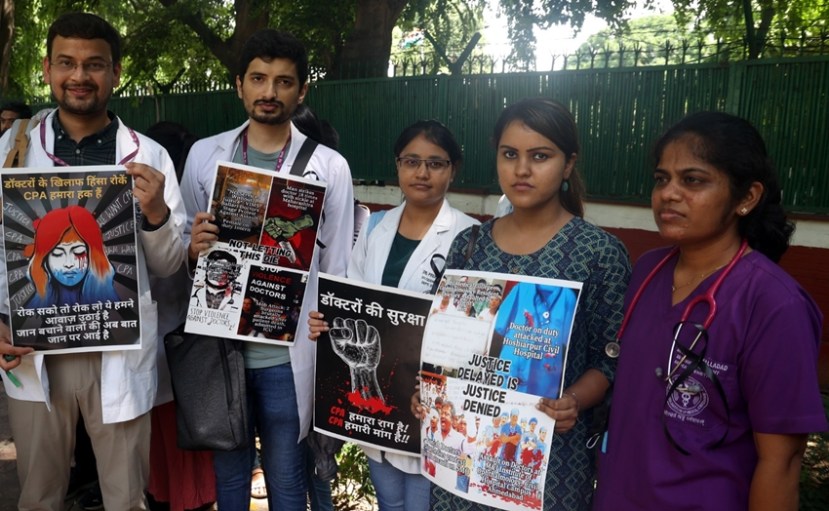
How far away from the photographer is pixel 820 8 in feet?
37.8

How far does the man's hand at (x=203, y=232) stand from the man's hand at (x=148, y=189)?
0.15 meters

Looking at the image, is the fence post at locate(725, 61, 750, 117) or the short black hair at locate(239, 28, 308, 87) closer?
the short black hair at locate(239, 28, 308, 87)

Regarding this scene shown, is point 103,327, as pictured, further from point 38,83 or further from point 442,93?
point 38,83

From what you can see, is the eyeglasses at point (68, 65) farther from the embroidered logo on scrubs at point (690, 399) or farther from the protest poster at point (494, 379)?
the embroidered logo on scrubs at point (690, 399)

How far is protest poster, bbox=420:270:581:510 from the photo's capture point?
181cm

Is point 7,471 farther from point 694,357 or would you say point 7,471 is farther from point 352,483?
point 694,357

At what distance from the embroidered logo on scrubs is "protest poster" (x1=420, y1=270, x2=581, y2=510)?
315 mm

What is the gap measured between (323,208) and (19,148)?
1152 mm

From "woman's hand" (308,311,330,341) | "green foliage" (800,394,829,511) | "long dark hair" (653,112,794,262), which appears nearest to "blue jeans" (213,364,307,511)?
"woman's hand" (308,311,330,341)

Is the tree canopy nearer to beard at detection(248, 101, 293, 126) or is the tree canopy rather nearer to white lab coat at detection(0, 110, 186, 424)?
beard at detection(248, 101, 293, 126)

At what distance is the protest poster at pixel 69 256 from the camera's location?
2320 mm

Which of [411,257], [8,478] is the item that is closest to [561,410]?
[411,257]

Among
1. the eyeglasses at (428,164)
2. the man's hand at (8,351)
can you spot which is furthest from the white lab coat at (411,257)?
the man's hand at (8,351)

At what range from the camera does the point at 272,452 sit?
2748 millimetres
